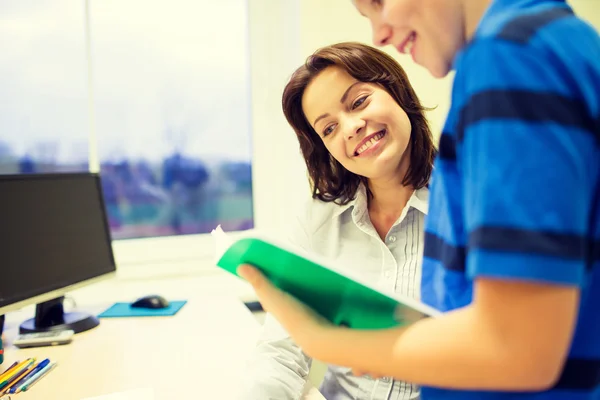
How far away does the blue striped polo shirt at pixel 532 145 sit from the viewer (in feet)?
1.06

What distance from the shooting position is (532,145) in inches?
12.7

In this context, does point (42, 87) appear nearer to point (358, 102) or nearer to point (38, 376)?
point (38, 376)

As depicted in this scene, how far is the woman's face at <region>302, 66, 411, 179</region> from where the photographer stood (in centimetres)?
108

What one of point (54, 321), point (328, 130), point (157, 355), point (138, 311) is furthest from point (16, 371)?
point (328, 130)

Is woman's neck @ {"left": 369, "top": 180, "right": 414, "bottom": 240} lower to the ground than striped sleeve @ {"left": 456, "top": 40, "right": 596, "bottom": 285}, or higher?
lower

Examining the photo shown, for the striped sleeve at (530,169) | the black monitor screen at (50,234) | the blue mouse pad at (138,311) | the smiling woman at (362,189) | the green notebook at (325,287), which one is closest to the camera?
the striped sleeve at (530,169)

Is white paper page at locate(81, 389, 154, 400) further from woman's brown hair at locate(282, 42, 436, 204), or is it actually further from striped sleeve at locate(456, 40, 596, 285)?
striped sleeve at locate(456, 40, 596, 285)

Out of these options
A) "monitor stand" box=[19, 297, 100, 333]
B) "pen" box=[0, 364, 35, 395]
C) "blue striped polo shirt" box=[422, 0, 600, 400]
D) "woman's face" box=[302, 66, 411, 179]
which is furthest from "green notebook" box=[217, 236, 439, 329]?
"monitor stand" box=[19, 297, 100, 333]

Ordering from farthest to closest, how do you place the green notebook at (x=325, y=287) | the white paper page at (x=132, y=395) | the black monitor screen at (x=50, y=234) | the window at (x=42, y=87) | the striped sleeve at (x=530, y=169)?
the window at (x=42, y=87) < the black monitor screen at (x=50, y=234) < the white paper page at (x=132, y=395) < the green notebook at (x=325, y=287) < the striped sleeve at (x=530, y=169)

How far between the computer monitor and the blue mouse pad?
0.08 m

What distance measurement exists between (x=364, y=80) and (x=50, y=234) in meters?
1.00

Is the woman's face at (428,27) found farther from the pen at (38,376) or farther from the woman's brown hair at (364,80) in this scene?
the pen at (38,376)

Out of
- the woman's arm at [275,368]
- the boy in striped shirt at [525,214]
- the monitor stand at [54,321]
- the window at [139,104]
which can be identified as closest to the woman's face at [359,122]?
the woman's arm at [275,368]

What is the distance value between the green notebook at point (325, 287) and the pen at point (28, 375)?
71cm
